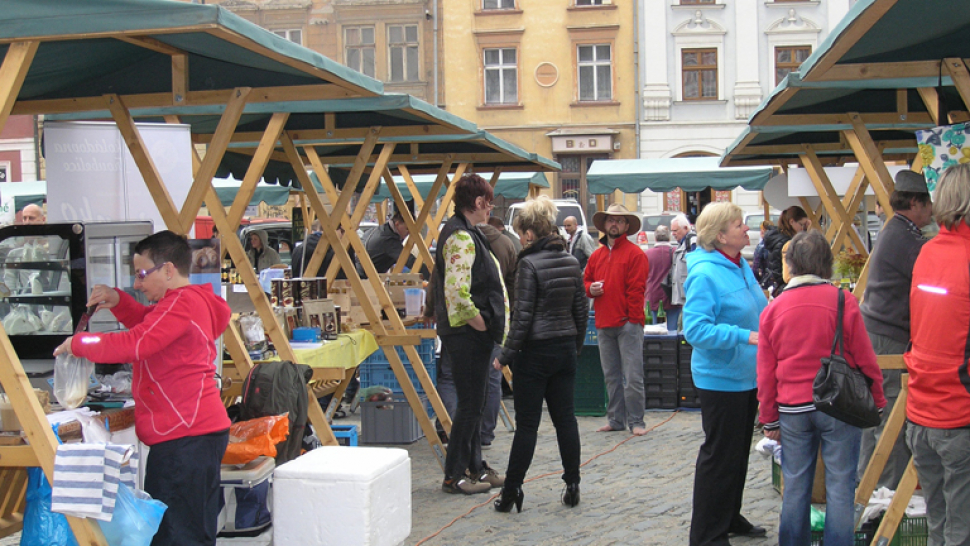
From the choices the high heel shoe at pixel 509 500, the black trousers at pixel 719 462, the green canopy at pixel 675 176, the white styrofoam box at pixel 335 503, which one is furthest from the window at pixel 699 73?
the white styrofoam box at pixel 335 503

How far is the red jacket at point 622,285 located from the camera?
26.2 ft

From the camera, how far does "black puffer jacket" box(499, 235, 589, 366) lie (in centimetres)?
542

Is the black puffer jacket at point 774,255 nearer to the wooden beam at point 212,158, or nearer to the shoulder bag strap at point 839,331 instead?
the shoulder bag strap at point 839,331

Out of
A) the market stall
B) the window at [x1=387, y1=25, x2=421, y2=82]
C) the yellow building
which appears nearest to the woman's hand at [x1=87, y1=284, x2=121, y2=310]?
the market stall

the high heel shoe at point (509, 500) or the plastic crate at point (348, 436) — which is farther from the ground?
the plastic crate at point (348, 436)

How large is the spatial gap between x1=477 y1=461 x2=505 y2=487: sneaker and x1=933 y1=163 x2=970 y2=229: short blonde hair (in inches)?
139

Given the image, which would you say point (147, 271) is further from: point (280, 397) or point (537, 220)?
point (537, 220)

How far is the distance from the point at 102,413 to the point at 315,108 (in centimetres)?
205

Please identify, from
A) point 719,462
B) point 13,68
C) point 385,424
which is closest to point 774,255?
point 385,424

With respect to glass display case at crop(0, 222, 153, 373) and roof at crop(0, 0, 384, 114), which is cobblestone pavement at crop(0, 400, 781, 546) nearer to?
glass display case at crop(0, 222, 153, 373)

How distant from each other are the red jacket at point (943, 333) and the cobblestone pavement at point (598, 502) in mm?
1691

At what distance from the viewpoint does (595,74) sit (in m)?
28.8

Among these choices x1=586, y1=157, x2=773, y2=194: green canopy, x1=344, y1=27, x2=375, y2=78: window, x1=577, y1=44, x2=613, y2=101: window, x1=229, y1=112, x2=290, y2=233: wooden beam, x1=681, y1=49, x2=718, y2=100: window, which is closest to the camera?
x1=229, y1=112, x2=290, y2=233: wooden beam

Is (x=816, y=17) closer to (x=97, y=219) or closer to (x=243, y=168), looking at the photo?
(x=243, y=168)
